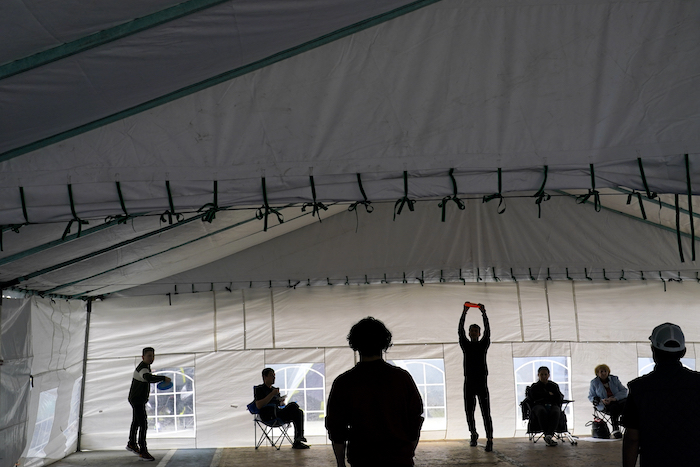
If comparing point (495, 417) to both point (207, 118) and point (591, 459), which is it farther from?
point (207, 118)

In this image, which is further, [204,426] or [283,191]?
[204,426]

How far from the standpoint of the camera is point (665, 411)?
7.69 ft

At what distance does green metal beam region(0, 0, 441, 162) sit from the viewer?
2703 mm

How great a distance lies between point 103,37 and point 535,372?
8721 mm

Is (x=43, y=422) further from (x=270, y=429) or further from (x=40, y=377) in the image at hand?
(x=270, y=429)

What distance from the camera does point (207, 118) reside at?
2.81 metres

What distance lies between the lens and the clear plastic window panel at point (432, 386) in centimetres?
923

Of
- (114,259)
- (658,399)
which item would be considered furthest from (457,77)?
(114,259)

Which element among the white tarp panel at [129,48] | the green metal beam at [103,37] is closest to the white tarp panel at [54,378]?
the white tarp panel at [129,48]

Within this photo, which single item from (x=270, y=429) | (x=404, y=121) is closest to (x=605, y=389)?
(x=270, y=429)

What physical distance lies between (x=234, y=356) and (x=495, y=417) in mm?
3915

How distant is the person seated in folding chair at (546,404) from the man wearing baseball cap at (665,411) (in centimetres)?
585

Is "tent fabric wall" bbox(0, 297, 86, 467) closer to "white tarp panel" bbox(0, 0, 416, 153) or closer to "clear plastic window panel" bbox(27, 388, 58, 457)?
"clear plastic window panel" bbox(27, 388, 58, 457)

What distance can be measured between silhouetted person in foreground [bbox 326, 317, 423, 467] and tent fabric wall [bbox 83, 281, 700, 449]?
22.3 ft
